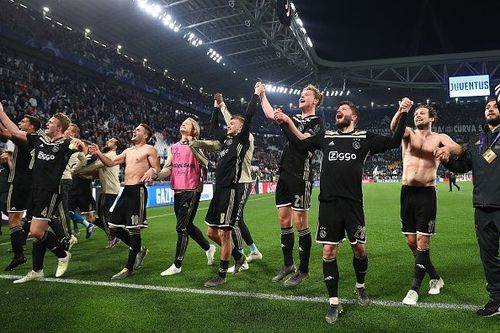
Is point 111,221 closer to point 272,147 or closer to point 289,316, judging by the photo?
point 289,316

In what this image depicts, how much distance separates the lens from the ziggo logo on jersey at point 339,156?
4.38 metres

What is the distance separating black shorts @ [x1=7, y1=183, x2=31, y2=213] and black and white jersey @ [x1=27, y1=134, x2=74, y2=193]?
52.5 inches

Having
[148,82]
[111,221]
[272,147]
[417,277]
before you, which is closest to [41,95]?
[148,82]

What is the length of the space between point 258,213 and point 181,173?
974cm

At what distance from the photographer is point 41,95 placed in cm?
2255

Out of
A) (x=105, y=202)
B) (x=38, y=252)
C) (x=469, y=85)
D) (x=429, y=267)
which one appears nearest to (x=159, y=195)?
(x=105, y=202)

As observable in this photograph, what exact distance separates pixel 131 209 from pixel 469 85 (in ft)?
121

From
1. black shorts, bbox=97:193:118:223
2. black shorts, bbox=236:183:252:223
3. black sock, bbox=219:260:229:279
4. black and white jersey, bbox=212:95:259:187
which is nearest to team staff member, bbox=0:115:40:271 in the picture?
black shorts, bbox=97:193:118:223

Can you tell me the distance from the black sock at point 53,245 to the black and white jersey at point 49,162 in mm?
693

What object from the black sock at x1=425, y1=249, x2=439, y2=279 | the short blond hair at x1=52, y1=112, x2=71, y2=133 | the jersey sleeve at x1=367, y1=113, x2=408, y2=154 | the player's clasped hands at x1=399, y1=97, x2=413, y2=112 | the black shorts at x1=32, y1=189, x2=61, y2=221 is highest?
the short blond hair at x1=52, y1=112, x2=71, y2=133

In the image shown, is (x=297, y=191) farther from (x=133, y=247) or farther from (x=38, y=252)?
(x=38, y=252)

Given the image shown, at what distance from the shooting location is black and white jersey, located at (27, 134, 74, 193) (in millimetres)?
6043

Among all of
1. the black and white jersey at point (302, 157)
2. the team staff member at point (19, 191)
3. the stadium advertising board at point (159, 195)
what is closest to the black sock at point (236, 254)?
the black and white jersey at point (302, 157)

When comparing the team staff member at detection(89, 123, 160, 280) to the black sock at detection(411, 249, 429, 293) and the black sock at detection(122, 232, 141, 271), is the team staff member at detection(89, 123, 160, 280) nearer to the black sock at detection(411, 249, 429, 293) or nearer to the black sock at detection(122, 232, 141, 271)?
the black sock at detection(122, 232, 141, 271)
